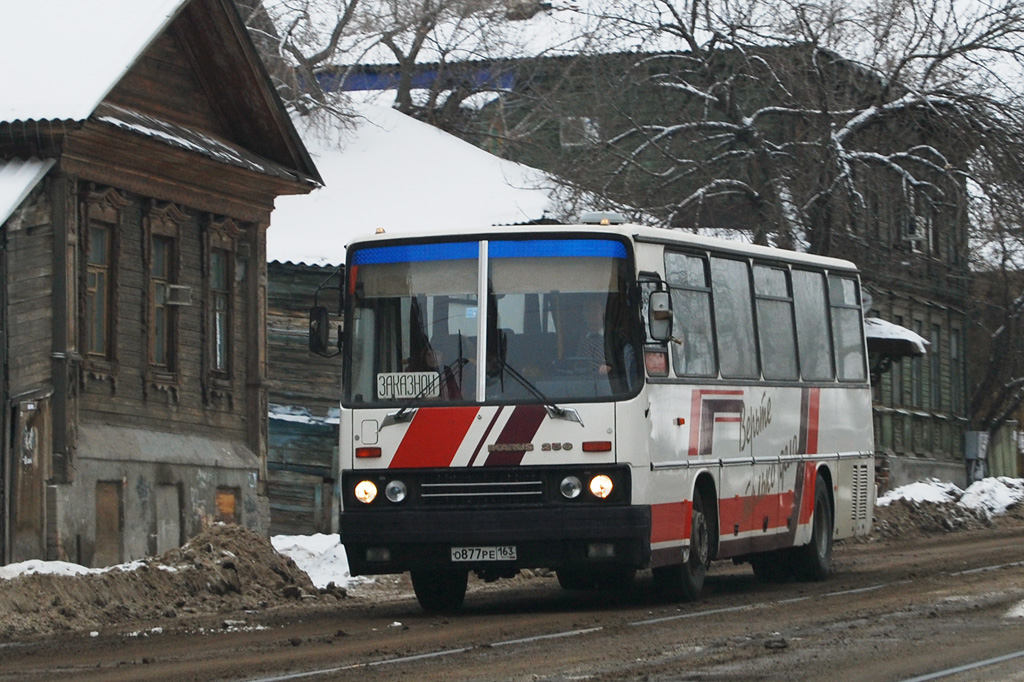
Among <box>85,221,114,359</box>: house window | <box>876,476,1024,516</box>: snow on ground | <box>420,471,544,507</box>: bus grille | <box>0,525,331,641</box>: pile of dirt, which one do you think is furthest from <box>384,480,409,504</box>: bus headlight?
<box>876,476,1024,516</box>: snow on ground

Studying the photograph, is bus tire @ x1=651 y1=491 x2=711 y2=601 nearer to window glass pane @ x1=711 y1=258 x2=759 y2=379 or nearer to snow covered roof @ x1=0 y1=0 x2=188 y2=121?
window glass pane @ x1=711 y1=258 x2=759 y2=379

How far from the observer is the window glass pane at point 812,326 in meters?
18.5

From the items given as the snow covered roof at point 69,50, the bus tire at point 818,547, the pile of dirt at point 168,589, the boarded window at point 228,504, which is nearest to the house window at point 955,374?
the boarded window at point 228,504

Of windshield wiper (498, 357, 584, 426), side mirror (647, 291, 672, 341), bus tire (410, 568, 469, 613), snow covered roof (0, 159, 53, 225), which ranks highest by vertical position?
snow covered roof (0, 159, 53, 225)

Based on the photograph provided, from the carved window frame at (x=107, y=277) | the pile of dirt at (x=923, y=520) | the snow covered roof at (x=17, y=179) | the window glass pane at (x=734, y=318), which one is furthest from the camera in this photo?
the pile of dirt at (x=923, y=520)

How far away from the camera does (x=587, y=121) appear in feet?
103

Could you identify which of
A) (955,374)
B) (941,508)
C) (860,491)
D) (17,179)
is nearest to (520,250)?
(860,491)

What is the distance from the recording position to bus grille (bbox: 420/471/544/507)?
47.0 feet

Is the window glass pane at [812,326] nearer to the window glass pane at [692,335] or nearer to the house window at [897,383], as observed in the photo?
the window glass pane at [692,335]

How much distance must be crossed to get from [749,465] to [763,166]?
546 inches

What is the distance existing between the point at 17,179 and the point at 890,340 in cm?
1895

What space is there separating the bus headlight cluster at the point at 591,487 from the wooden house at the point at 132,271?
7.89 metres

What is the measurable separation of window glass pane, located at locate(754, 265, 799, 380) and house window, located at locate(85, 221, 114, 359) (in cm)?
806

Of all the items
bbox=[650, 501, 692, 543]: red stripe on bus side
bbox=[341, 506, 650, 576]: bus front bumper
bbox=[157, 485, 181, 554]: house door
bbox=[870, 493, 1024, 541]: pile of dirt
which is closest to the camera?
bbox=[341, 506, 650, 576]: bus front bumper
